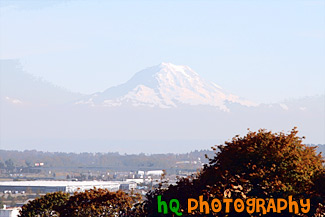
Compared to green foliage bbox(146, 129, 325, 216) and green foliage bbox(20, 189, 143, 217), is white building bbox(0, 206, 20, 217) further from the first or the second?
green foliage bbox(146, 129, 325, 216)

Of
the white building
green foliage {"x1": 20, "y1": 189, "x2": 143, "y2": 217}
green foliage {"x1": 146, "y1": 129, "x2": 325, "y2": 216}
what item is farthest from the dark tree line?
the white building

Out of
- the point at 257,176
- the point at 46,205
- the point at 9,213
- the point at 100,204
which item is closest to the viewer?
the point at 257,176

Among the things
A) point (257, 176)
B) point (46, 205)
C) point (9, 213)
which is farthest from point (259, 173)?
point (9, 213)

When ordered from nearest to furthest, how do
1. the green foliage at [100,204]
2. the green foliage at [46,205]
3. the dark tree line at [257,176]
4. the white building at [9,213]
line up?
the dark tree line at [257,176]
the green foliage at [100,204]
the green foliage at [46,205]
the white building at [9,213]

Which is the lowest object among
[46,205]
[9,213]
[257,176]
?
[9,213]

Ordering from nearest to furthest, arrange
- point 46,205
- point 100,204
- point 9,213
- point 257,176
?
point 257,176, point 100,204, point 46,205, point 9,213

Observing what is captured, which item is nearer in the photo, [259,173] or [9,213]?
[259,173]

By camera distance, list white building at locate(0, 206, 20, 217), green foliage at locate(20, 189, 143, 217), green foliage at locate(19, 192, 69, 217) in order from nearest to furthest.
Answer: green foliage at locate(20, 189, 143, 217) → green foliage at locate(19, 192, 69, 217) → white building at locate(0, 206, 20, 217)

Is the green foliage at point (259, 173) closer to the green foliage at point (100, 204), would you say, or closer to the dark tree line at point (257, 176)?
the dark tree line at point (257, 176)

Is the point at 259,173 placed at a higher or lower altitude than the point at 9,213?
higher

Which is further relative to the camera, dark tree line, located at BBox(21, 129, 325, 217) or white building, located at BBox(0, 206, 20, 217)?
white building, located at BBox(0, 206, 20, 217)

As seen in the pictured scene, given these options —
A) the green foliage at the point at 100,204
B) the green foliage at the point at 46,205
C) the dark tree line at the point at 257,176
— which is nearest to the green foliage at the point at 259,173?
the dark tree line at the point at 257,176

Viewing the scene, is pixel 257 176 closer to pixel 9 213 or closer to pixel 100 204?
pixel 100 204
